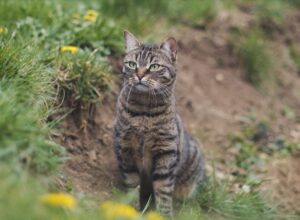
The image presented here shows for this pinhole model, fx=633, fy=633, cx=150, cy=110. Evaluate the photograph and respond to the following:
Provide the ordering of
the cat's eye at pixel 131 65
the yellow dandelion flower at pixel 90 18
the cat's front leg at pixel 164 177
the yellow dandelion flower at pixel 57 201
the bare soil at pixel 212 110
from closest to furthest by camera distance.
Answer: the yellow dandelion flower at pixel 57 201, the cat's eye at pixel 131 65, the cat's front leg at pixel 164 177, the bare soil at pixel 212 110, the yellow dandelion flower at pixel 90 18

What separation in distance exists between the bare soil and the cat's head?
0.78m

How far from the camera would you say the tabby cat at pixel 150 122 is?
14.5 ft

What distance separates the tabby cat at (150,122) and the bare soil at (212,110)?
0.96 feet

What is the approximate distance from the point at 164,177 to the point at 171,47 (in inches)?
37.0

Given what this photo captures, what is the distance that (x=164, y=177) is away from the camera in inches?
179

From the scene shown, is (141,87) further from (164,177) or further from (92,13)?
(92,13)

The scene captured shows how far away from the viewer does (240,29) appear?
25.1 feet

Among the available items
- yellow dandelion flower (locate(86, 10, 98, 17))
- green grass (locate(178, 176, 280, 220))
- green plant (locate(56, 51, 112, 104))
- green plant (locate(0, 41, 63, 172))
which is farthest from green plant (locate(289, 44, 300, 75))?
green plant (locate(0, 41, 63, 172))

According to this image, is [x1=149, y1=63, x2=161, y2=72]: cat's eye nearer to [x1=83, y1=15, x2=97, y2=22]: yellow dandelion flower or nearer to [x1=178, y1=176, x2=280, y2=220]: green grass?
[x1=178, y1=176, x2=280, y2=220]: green grass

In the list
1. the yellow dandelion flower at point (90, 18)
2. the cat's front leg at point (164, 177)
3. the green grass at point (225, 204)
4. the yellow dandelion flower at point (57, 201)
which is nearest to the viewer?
the yellow dandelion flower at point (57, 201)

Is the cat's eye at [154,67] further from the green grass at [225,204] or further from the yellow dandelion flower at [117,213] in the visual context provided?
the yellow dandelion flower at [117,213]

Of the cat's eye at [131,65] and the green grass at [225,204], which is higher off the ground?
the cat's eye at [131,65]

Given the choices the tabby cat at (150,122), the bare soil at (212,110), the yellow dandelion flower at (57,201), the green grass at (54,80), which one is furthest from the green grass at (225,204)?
the yellow dandelion flower at (57,201)

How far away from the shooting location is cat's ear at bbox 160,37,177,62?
14.9 feet
